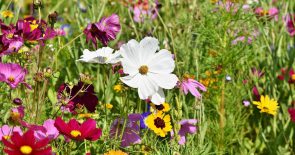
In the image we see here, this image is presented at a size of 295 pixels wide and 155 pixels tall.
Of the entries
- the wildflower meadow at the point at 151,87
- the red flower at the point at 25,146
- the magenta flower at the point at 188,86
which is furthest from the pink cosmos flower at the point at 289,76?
the red flower at the point at 25,146

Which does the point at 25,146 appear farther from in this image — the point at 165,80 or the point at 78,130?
the point at 165,80

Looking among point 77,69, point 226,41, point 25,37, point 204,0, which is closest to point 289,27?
point 204,0

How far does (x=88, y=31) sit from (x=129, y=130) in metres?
0.29

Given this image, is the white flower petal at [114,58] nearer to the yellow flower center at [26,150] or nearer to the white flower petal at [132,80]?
the white flower petal at [132,80]

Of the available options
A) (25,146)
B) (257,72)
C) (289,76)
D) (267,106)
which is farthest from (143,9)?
(25,146)

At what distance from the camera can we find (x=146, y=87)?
109 centimetres

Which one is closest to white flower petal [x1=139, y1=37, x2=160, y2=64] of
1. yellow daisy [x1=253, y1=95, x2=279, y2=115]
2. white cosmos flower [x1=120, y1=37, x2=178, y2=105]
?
white cosmos flower [x1=120, y1=37, x2=178, y2=105]

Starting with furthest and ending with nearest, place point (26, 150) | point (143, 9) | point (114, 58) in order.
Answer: point (143, 9), point (114, 58), point (26, 150)

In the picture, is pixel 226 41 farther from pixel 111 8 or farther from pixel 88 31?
pixel 111 8

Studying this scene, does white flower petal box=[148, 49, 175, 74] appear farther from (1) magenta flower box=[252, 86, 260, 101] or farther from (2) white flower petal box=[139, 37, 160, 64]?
(1) magenta flower box=[252, 86, 260, 101]

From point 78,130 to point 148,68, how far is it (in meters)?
0.20

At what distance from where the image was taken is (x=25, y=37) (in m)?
1.28

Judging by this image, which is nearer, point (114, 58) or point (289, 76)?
point (114, 58)

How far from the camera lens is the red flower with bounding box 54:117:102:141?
102 cm
